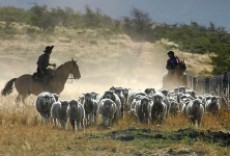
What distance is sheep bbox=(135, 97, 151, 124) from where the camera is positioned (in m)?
20.9

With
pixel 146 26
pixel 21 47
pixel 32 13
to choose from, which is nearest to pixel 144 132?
pixel 21 47

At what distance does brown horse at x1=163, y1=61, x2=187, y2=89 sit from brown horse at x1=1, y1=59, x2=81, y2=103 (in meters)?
4.06

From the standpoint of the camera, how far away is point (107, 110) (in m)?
20.6

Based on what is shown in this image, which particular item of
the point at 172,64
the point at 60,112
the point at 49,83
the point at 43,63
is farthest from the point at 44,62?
the point at 60,112

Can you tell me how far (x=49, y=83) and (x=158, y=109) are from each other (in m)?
8.05

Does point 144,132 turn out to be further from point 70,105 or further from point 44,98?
point 44,98

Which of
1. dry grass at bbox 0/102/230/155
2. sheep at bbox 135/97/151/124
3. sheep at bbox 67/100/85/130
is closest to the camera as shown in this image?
dry grass at bbox 0/102/230/155

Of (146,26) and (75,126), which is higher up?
(146,26)

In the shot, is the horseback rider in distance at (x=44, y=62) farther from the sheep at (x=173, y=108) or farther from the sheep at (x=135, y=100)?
the sheep at (x=173, y=108)

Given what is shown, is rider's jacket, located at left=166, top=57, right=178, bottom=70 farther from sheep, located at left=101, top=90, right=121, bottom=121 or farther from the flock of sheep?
sheep, located at left=101, top=90, right=121, bottom=121

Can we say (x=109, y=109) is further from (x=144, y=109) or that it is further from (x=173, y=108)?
(x=173, y=108)

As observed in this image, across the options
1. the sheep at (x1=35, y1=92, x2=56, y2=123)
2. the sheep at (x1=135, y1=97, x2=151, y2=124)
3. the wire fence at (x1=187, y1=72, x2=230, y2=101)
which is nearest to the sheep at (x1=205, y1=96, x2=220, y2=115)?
the sheep at (x1=135, y1=97, x2=151, y2=124)

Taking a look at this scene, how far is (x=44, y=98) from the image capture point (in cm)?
2144

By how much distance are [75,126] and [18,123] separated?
185cm
